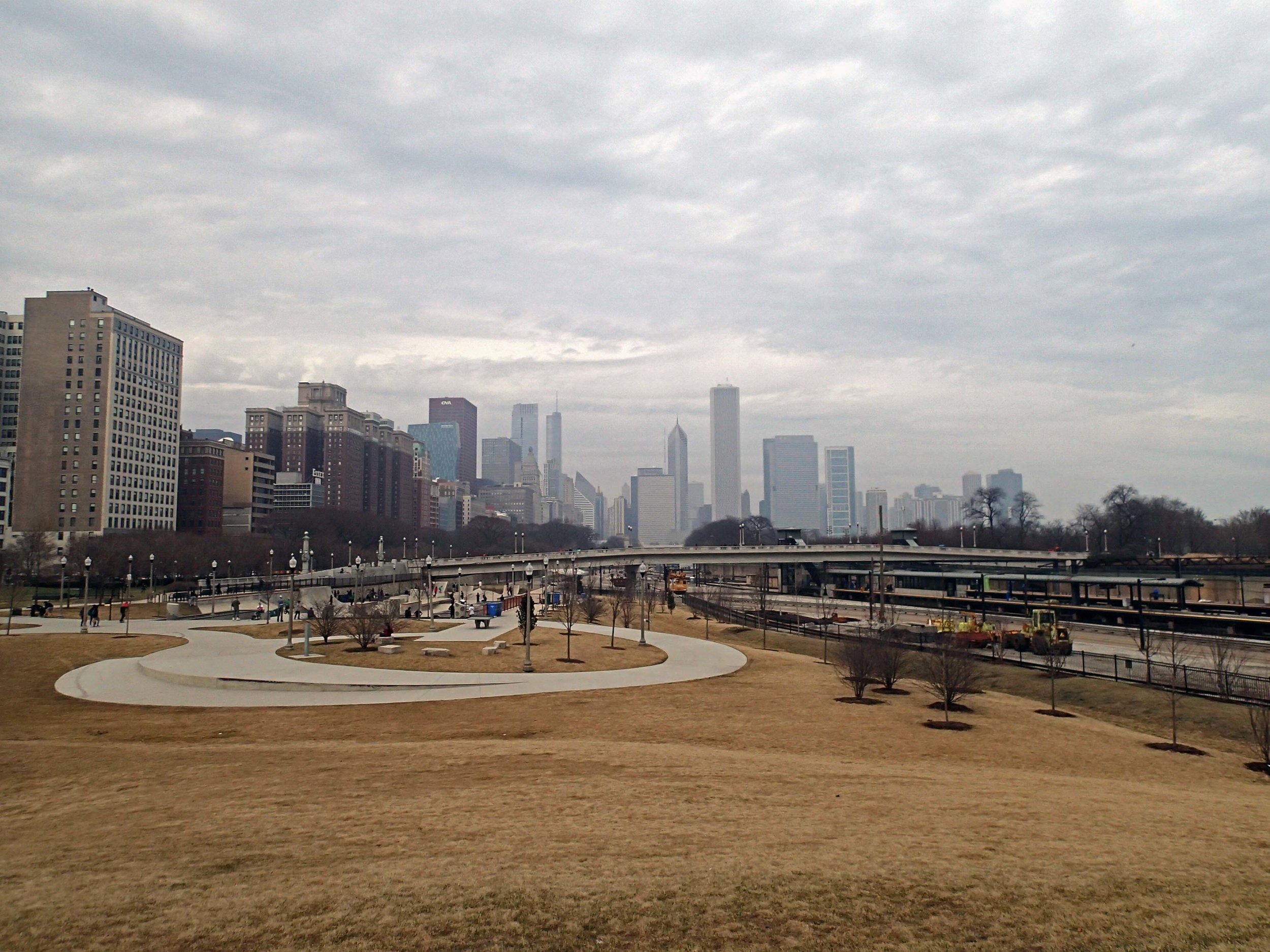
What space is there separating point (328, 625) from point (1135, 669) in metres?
42.1

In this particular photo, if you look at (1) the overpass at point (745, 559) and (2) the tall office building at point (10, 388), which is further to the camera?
(2) the tall office building at point (10, 388)

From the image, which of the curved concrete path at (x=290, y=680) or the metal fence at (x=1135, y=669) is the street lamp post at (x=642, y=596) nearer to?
the curved concrete path at (x=290, y=680)

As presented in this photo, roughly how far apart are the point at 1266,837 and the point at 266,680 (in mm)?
29923

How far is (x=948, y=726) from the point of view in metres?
26.6

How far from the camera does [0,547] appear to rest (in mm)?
99250

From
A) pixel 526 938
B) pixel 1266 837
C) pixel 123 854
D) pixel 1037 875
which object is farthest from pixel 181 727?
pixel 1266 837

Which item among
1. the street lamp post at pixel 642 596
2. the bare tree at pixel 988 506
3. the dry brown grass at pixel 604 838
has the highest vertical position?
the bare tree at pixel 988 506

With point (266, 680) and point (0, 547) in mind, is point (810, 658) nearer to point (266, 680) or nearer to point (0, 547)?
point (266, 680)

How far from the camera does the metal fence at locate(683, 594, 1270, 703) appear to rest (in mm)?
32625

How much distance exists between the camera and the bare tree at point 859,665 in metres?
31.7

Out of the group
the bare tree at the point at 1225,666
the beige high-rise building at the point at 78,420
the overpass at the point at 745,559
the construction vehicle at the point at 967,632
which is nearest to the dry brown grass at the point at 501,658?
the construction vehicle at the point at 967,632

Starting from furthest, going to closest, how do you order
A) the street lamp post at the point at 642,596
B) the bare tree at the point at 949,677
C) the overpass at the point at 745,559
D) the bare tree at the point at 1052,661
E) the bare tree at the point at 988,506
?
the bare tree at the point at 988,506
the overpass at the point at 745,559
the street lamp post at the point at 642,596
the bare tree at the point at 1052,661
the bare tree at the point at 949,677

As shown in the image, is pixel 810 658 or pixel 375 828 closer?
pixel 375 828

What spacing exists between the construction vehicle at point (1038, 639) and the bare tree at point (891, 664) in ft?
40.1
